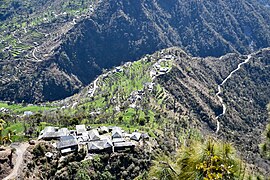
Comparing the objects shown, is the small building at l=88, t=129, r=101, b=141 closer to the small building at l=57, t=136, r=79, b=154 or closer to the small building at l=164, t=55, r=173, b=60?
the small building at l=57, t=136, r=79, b=154

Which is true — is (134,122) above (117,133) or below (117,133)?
below

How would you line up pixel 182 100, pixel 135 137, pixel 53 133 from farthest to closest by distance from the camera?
pixel 182 100
pixel 135 137
pixel 53 133

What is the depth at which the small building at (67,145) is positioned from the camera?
6921 centimetres

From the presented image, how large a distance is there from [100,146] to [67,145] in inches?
268

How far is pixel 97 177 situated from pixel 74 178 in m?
4.52

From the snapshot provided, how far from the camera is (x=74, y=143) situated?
7144 cm

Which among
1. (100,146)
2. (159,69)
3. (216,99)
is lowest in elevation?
(216,99)

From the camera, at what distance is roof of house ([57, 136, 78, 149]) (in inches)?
2761

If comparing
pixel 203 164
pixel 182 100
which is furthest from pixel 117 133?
pixel 203 164

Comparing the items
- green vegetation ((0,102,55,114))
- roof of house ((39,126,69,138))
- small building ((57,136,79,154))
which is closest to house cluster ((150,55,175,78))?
green vegetation ((0,102,55,114))

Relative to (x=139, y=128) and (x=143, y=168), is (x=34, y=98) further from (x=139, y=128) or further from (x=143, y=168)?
(x=143, y=168)

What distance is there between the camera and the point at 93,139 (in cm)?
7600

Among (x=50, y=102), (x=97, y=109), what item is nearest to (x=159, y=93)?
(x=97, y=109)

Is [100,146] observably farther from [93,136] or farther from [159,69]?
[159,69]
